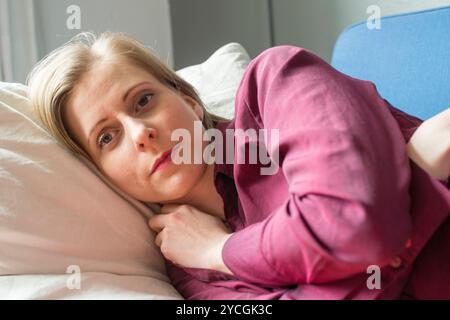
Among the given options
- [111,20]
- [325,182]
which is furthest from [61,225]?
[111,20]

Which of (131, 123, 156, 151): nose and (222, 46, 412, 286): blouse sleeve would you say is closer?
(222, 46, 412, 286): blouse sleeve

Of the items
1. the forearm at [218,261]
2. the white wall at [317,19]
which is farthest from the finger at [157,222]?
the white wall at [317,19]

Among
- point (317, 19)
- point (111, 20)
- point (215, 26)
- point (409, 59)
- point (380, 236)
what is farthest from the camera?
point (215, 26)

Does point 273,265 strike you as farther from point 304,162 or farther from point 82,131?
point 82,131

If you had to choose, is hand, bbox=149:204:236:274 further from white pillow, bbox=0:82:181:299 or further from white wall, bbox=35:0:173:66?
white wall, bbox=35:0:173:66

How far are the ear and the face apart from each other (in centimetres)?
6

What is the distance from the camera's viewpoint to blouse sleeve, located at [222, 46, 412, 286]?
519mm

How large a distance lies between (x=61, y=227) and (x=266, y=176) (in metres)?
0.28

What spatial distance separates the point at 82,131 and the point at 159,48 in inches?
38.0

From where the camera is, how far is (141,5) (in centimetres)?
163

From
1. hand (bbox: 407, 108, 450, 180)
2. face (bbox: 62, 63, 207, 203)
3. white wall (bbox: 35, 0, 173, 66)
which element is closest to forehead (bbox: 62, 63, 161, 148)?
face (bbox: 62, 63, 207, 203)

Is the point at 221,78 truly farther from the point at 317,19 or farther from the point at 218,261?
the point at 317,19

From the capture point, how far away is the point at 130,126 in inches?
28.8

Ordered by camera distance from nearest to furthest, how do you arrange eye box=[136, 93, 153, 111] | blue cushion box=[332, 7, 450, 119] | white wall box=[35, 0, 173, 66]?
1. eye box=[136, 93, 153, 111]
2. blue cushion box=[332, 7, 450, 119]
3. white wall box=[35, 0, 173, 66]
